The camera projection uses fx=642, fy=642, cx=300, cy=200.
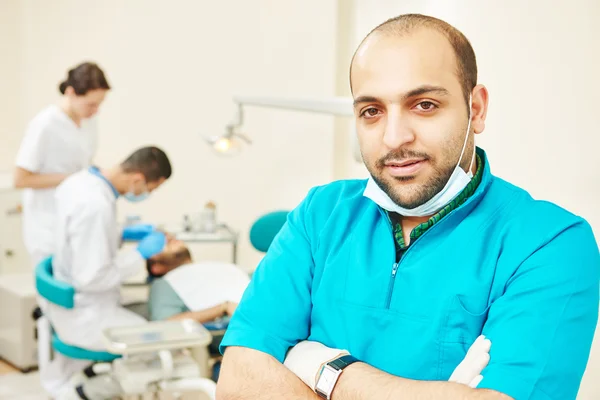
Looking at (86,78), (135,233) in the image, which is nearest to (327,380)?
(135,233)

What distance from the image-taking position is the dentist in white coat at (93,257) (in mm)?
2406

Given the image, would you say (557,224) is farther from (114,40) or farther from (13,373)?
(114,40)

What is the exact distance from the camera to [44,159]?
3.18m

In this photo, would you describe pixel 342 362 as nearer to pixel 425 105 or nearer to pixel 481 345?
pixel 481 345

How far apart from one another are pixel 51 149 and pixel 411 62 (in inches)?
101

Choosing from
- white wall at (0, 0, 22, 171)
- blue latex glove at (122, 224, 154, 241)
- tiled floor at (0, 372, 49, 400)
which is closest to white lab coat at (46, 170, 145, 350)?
blue latex glove at (122, 224, 154, 241)

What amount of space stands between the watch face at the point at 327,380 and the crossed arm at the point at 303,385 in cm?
1

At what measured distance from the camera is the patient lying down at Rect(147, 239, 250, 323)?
2.41 meters

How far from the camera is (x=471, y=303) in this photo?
1066mm

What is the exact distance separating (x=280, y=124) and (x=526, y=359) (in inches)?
122

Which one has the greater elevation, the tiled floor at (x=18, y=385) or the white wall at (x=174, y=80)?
the white wall at (x=174, y=80)

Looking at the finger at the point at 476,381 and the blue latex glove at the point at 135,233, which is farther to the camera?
the blue latex glove at the point at 135,233

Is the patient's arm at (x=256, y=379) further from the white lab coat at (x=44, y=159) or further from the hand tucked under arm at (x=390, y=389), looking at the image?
the white lab coat at (x=44, y=159)

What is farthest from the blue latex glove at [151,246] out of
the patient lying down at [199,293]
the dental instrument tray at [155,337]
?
the dental instrument tray at [155,337]
